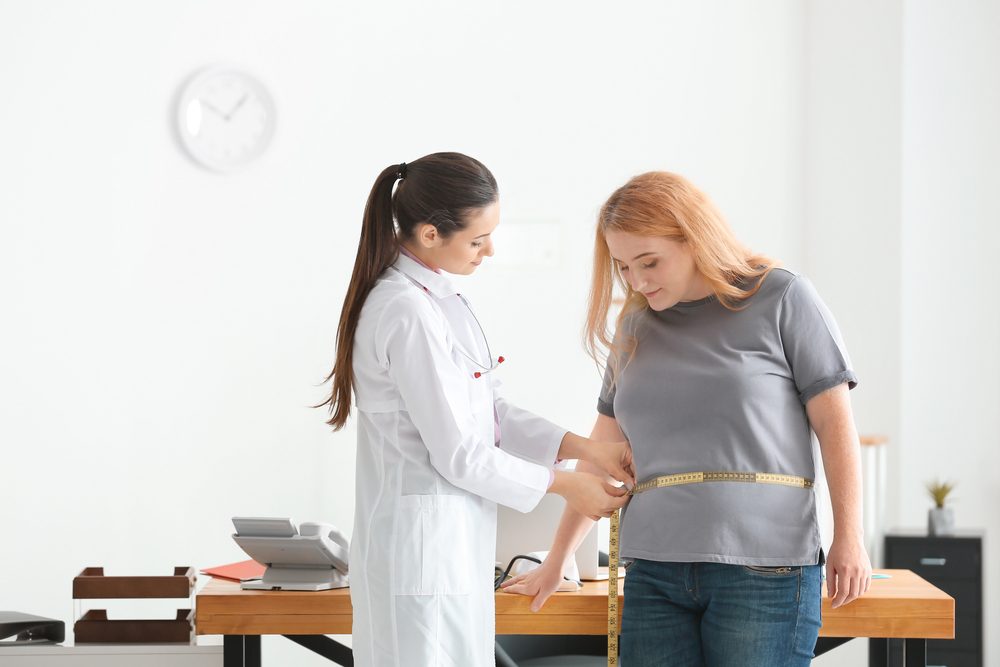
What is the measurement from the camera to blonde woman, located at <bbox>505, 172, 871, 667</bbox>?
1.51 m

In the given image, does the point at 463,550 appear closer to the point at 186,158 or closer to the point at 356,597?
the point at 356,597

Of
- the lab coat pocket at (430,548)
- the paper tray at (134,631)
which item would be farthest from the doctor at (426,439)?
the paper tray at (134,631)

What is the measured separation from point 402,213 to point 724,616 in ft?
2.76

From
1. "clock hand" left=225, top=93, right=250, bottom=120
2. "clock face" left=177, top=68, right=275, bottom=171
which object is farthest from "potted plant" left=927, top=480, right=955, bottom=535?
"clock hand" left=225, top=93, right=250, bottom=120

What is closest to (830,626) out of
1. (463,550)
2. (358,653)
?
(463,550)

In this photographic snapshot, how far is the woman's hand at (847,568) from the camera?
5.08 ft

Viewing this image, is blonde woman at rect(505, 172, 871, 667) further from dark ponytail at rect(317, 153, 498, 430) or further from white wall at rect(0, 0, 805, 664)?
white wall at rect(0, 0, 805, 664)

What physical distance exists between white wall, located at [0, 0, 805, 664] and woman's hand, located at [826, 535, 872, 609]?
257 cm

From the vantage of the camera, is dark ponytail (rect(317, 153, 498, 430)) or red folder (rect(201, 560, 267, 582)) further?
red folder (rect(201, 560, 267, 582))

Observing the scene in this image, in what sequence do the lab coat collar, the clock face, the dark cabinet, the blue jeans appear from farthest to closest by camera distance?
the clock face < the dark cabinet < the lab coat collar < the blue jeans

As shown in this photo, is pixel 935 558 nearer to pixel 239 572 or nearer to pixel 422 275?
pixel 239 572

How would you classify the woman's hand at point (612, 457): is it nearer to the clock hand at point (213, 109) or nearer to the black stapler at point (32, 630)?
the black stapler at point (32, 630)

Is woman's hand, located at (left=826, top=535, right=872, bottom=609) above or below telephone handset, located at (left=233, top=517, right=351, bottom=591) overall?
above

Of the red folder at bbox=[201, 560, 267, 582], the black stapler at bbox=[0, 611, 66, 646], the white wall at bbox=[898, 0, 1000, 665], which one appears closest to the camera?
the red folder at bbox=[201, 560, 267, 582]
